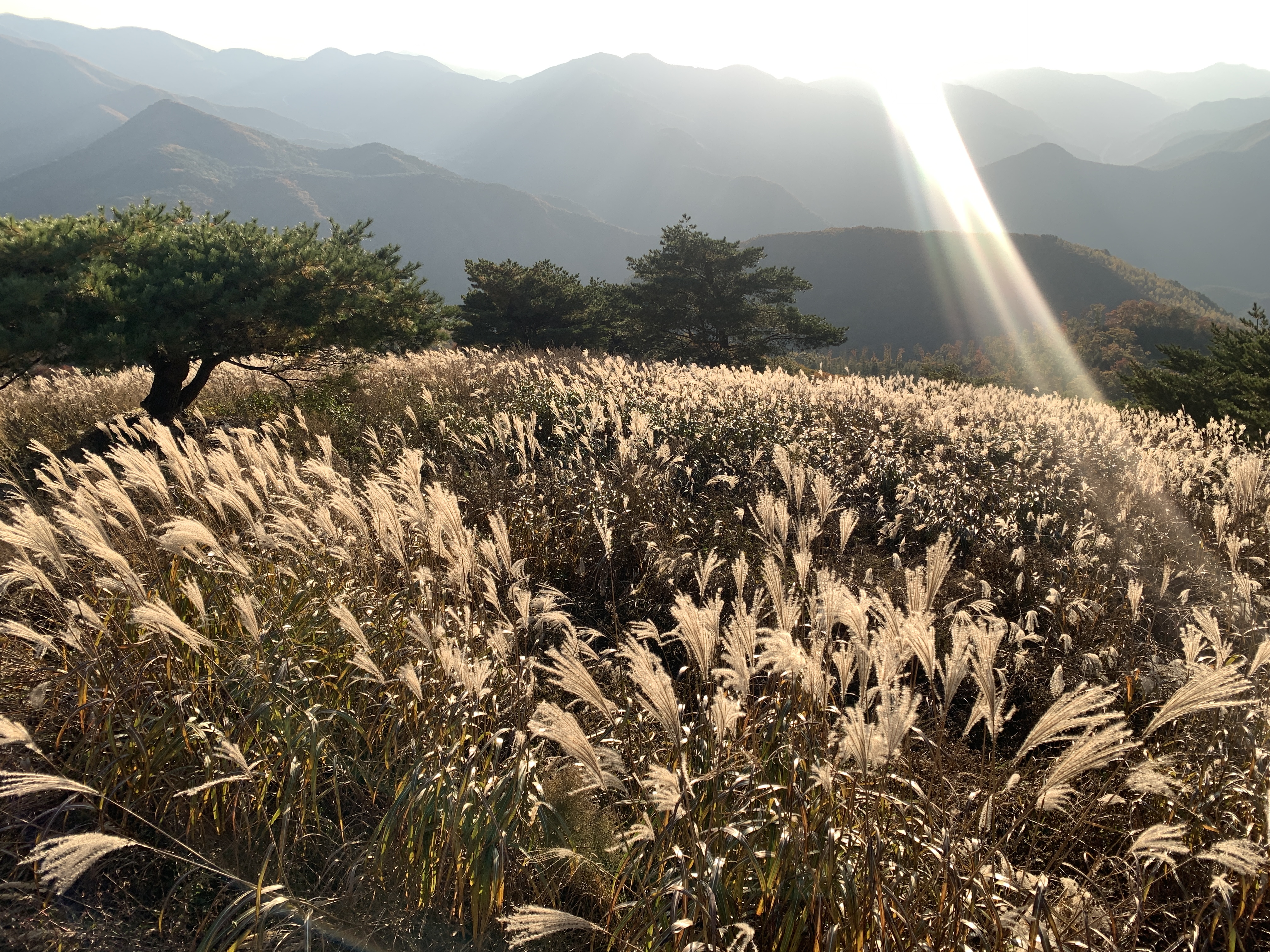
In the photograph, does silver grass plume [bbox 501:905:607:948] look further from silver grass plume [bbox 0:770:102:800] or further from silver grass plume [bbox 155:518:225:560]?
silver grass plume [bbox 155:518:225:560]

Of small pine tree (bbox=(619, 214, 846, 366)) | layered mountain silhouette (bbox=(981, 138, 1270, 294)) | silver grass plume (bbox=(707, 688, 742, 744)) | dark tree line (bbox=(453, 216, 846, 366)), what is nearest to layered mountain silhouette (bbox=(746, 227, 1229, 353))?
small pine tree (bbox=(619, 214, 846, 366))

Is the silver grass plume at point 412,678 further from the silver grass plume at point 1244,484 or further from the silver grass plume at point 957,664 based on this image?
the silver grass plume at point 1244,484

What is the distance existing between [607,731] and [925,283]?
12697cm

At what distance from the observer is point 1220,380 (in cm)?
1071

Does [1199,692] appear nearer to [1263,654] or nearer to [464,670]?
[1263,654]

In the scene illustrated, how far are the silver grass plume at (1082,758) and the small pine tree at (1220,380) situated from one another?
887cm

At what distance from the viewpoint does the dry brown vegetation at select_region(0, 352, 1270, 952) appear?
1332 mm

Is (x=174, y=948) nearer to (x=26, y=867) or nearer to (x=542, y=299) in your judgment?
(x=26, y=867)

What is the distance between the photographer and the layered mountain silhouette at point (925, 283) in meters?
94.9

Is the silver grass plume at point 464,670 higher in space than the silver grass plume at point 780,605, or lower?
lower

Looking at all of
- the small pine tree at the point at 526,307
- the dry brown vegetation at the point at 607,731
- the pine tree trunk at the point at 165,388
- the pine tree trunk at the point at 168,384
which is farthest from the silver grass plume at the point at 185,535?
the small pine tree at the point at 526,307

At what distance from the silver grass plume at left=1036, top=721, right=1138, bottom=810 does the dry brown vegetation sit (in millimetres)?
16

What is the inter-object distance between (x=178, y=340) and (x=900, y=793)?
8137mm

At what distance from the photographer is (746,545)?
3.88m
